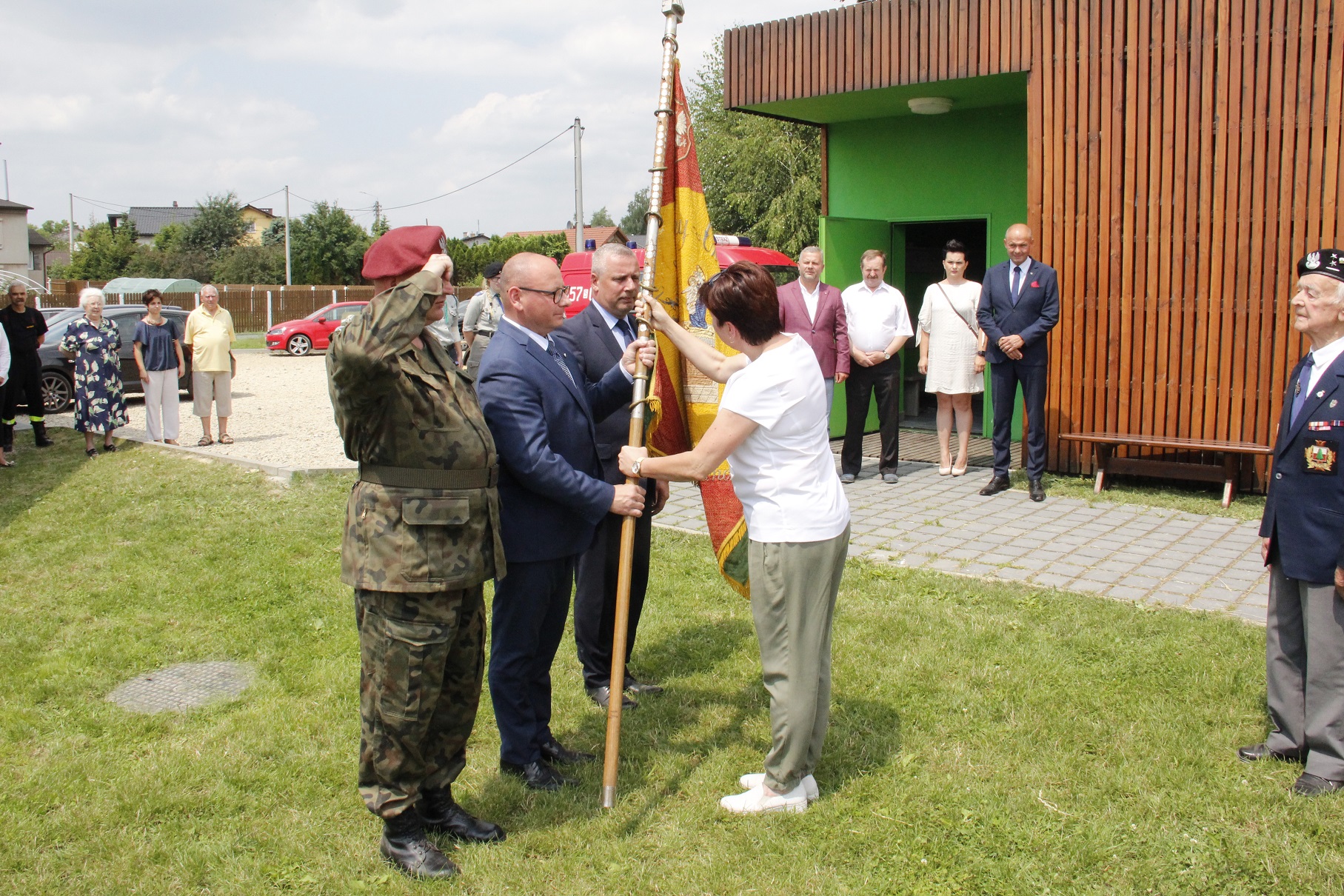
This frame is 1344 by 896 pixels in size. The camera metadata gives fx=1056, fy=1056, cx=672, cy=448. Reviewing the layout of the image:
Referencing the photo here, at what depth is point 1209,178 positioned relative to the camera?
8.55m

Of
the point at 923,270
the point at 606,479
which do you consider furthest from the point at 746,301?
the point at 923,270

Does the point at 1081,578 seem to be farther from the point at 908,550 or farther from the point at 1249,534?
the point at 1249,534

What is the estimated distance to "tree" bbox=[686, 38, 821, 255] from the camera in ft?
120

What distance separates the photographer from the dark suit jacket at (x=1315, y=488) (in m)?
3.66

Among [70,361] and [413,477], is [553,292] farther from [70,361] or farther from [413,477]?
[70,361]

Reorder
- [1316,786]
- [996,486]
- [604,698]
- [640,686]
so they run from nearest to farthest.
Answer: [1316,786], [604,698], [640,686], [996,486]

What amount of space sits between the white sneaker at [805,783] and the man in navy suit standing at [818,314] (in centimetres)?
561

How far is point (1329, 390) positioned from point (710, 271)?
2454mm

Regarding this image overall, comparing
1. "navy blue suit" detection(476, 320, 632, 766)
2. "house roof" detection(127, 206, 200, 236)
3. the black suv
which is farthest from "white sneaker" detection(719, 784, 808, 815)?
"house roof" detection(127, 206, 200, 236)

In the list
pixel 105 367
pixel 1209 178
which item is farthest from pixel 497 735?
pixel 105 367

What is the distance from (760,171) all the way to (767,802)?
36.4 m

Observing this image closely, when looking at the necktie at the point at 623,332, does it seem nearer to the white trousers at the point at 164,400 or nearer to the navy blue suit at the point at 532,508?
the navy blue suit at the point at 532,508

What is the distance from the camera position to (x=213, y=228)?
204 feet

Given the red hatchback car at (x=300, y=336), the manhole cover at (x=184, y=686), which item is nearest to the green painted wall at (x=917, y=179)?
the manhole cover at (x=184, y=686)
